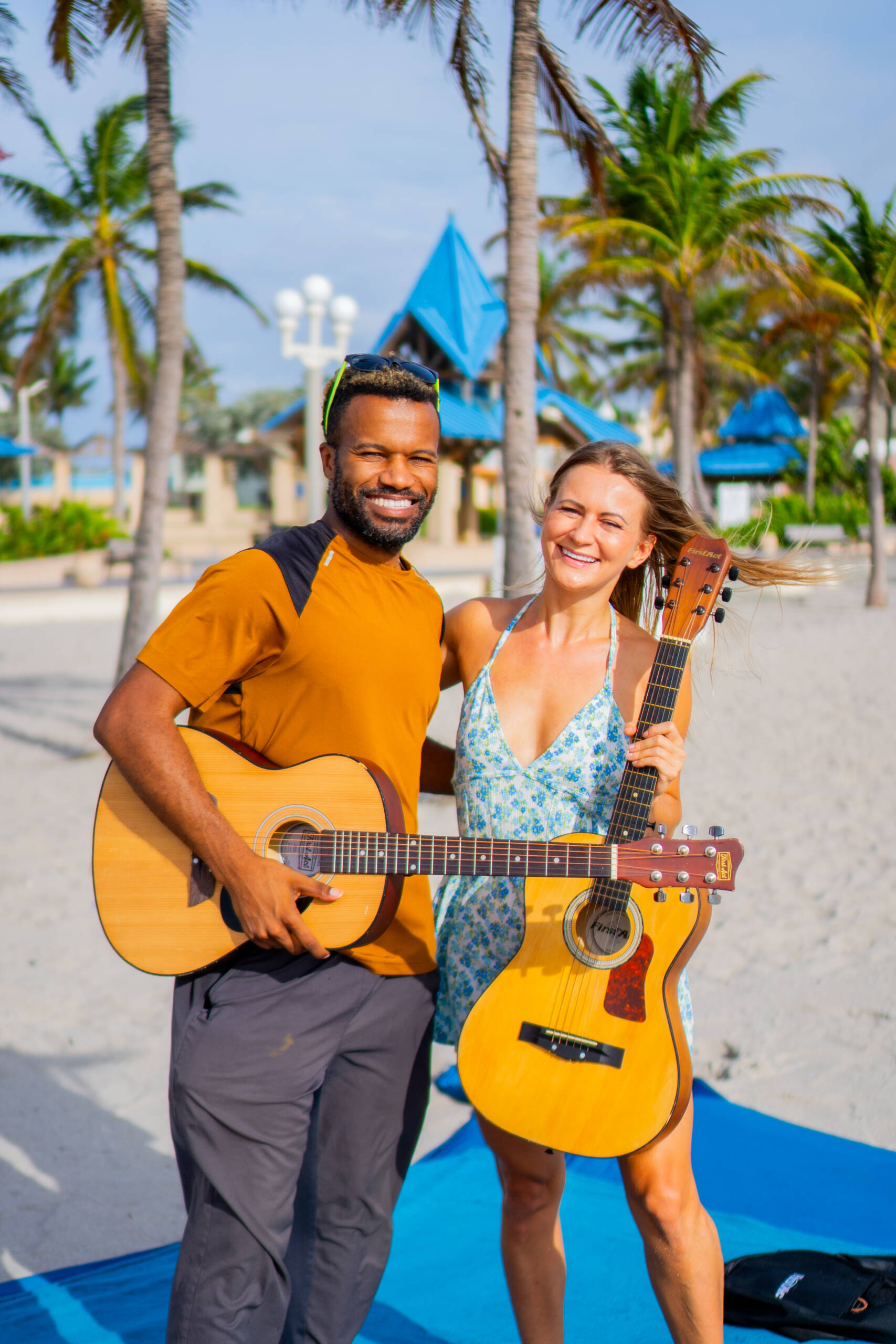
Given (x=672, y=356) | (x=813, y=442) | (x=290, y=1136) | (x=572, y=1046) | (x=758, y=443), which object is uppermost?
(x=758, y=443)

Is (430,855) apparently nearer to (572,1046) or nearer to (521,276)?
(572,1046)

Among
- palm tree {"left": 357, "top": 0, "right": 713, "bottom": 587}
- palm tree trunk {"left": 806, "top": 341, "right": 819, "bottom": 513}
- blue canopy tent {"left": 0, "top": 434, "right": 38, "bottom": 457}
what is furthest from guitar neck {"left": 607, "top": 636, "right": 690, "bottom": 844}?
palm tree trunk {"left": 806, "top": 341, "right": 819, "bottom": 513}

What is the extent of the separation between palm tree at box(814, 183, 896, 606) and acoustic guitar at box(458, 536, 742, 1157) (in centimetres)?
2090

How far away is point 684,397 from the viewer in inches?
835

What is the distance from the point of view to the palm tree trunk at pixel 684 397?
20.6 metres

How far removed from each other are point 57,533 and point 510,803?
2787cm

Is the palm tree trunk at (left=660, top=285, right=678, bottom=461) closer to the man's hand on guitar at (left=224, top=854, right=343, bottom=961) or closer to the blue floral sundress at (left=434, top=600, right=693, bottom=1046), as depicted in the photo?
the blue floral sundress at (left=434, top=600, right=693, bottom=1046)

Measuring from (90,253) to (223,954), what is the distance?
1122 inches

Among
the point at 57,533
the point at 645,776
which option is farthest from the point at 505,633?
the point at 57,533

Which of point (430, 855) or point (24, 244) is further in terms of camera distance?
point (24, 244)

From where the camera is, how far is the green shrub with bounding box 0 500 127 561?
1092 inches

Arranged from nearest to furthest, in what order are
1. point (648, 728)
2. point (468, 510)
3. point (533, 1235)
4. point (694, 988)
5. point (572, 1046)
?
point (572, 1046)
point (648, 728)
point (533, 1235)
point (694, 988)
point (468, 510)

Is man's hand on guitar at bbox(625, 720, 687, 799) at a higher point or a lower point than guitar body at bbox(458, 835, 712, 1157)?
higher

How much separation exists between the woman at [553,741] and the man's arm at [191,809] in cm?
51
